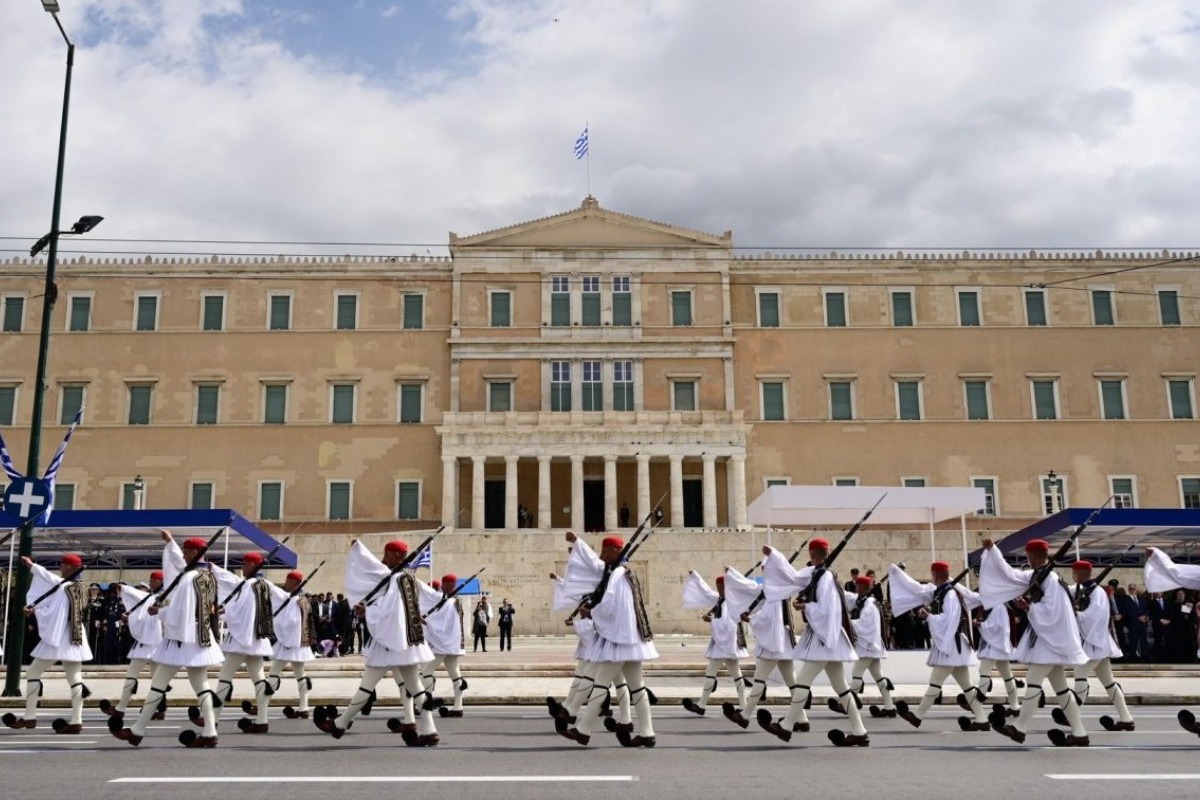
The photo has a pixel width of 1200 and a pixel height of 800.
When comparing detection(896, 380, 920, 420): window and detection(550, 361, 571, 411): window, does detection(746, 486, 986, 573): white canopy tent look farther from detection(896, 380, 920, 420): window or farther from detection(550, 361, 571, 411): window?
detection(896, 380, 920, 420): window

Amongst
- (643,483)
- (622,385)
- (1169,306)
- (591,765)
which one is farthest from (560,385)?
(591,765)

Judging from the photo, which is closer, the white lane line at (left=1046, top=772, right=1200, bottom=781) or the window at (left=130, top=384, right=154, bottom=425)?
the white lane line at (left=1046, top=772, right=1200, bottom=781)

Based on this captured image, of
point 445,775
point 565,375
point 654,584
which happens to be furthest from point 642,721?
point 565,375

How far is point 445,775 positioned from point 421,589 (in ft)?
14.0

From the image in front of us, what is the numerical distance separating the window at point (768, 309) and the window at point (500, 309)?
10.7m

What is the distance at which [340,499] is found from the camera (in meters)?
45.1

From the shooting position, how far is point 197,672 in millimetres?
10430

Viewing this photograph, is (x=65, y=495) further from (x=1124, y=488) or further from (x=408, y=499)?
(x=1124, y=488)

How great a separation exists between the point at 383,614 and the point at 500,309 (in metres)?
37.3

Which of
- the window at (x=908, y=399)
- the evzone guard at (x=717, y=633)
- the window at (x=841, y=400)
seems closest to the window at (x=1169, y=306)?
the window at (x=908, y=399)

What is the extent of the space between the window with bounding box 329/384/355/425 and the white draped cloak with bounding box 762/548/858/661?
36821 millimetres

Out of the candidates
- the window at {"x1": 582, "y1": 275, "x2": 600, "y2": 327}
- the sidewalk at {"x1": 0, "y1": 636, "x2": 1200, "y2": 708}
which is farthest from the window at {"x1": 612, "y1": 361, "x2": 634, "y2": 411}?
the sidewalk at {"x1": 0, "y1": 636, "x2": 1200, "y2": 708}

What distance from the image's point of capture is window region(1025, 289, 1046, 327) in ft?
155

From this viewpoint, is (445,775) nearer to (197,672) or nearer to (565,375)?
(197,672)
